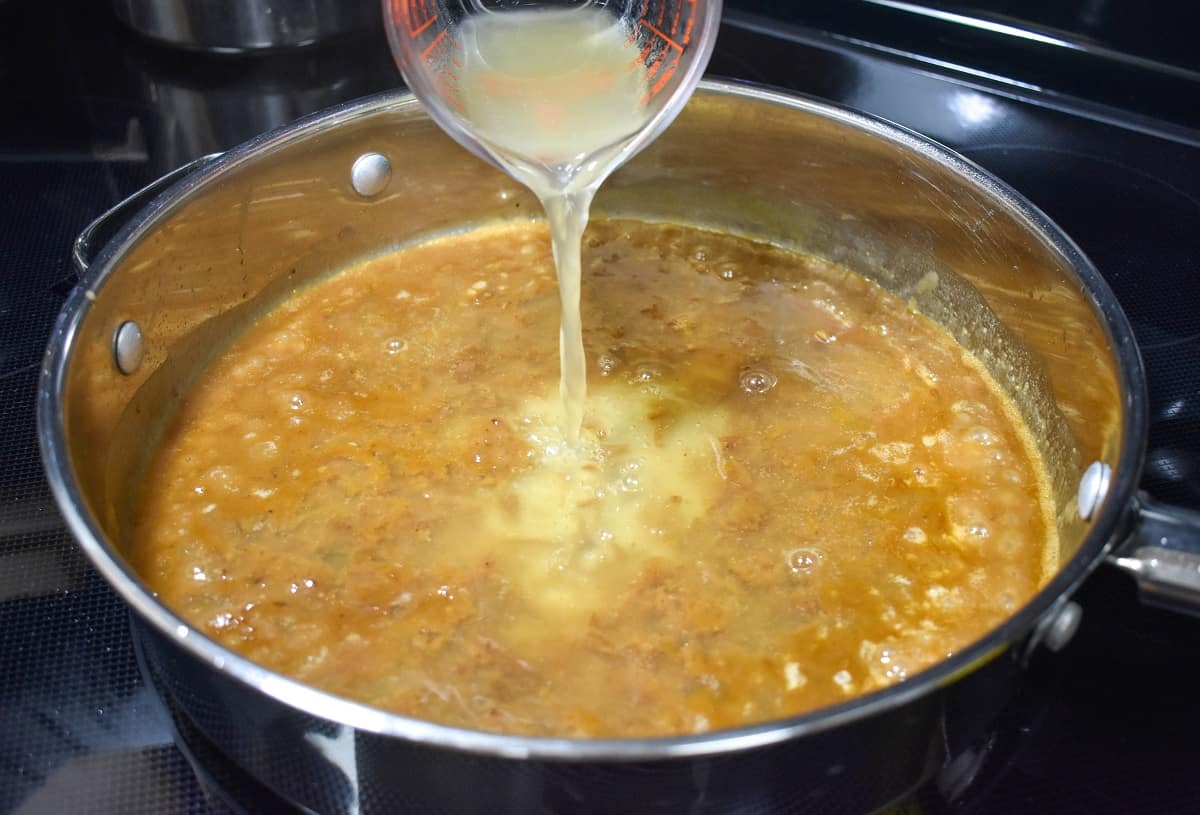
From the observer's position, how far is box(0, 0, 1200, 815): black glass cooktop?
0.98 metres

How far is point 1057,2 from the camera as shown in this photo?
62.2 inches

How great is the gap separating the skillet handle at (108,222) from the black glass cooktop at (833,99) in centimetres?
12

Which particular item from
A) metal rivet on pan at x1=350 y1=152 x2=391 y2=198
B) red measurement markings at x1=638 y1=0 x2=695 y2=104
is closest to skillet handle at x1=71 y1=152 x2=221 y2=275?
metal rivet on pan at x1=350 y1=152 x2=391 y2=198

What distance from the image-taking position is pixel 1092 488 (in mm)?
1064

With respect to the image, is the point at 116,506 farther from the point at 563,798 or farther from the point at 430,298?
the point at 563,798

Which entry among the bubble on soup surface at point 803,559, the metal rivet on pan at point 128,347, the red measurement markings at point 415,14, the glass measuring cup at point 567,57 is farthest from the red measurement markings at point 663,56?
the metal rivet on pan at point 128,347

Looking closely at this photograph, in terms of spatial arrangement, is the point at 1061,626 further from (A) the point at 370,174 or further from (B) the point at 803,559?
(A) the point at 370,174

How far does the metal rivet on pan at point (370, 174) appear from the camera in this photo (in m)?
1.44

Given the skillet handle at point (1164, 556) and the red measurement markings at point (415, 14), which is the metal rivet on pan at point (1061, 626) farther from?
the red measurement markings at point (415, 14)

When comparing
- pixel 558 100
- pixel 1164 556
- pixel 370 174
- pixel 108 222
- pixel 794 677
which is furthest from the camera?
pixel 370 174

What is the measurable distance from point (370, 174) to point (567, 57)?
1.33ft

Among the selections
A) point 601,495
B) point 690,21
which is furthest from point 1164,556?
point 690,21

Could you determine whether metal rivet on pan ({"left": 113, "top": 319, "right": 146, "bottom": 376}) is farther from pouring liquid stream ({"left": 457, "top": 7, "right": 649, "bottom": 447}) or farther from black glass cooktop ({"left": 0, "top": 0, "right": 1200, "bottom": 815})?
→ pouring liquid stream ({"left": 457, "top": 7, "right": 649, "bottom": 447})

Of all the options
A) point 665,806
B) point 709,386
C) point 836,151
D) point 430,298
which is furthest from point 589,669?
point 836,151
